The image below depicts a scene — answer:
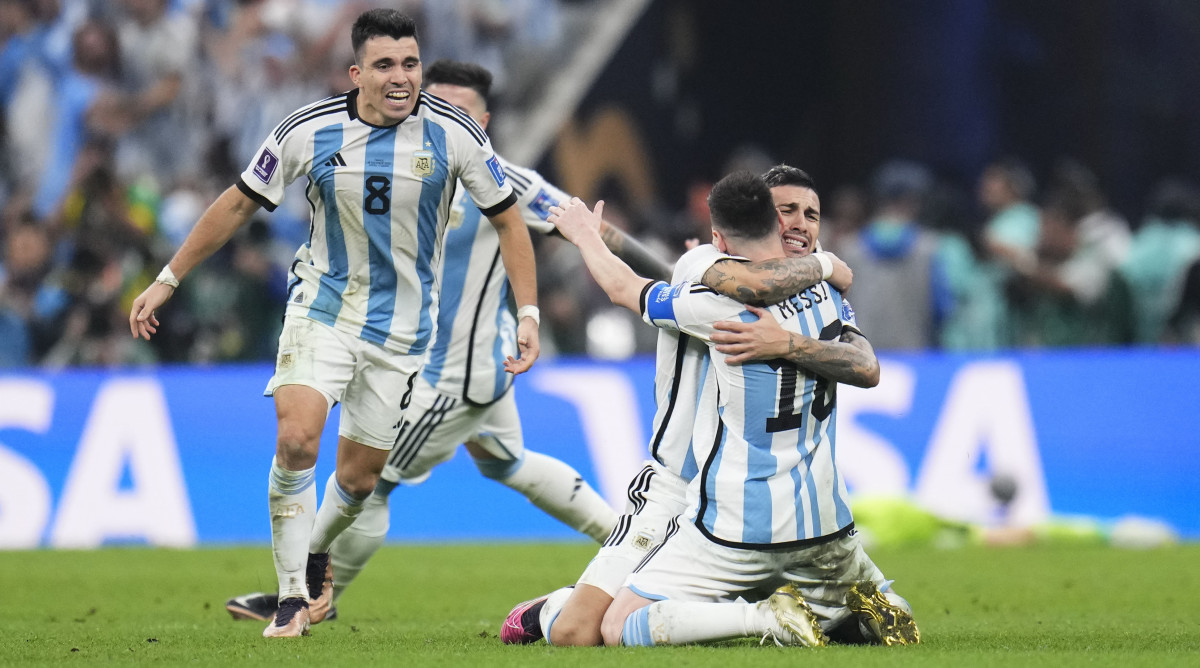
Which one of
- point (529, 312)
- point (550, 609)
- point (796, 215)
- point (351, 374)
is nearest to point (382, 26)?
point (529, 312)

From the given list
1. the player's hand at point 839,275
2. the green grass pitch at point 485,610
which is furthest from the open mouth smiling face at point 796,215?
the green grass pitch at point 485,610

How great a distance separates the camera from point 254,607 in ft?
22.7

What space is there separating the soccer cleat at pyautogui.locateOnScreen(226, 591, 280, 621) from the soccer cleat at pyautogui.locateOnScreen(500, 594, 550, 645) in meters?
1.59

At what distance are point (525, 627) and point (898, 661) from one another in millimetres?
1428

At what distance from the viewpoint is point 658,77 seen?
1750cm

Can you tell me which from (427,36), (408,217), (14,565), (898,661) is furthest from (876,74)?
(898,661)

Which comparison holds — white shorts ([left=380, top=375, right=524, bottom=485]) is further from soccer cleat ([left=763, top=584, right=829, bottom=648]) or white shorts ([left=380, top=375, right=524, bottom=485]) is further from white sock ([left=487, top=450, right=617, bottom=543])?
soccer cleat ([left=763, top=584, right=829, bottom=648])

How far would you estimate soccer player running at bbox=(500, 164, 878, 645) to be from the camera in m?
5.36

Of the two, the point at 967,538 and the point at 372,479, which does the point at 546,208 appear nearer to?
the point at 372,479

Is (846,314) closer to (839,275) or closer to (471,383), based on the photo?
(839,275)

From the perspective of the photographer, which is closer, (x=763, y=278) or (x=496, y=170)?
(x=763, y=278)

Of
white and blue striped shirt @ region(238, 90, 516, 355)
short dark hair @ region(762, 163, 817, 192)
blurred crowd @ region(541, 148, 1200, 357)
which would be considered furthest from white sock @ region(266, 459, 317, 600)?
blurred crowd @ region(541, 148, 1200, 357)

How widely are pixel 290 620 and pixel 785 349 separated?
7.07 feet

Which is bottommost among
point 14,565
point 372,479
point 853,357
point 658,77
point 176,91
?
point 14,565
